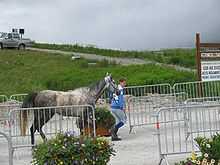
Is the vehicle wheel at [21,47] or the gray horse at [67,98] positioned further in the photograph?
the vehicle wheel at [21,47]

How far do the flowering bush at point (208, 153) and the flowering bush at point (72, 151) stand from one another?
50.7 inches

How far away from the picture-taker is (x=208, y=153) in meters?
8.34

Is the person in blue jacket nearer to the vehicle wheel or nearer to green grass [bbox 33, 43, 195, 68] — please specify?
green grass [bbox 33, 43, 195, 68]

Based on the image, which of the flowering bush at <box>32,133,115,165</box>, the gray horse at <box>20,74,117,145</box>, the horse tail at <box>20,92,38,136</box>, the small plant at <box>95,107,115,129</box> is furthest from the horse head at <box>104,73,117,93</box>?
the flowering bush at <box>32,133,115,165</box>

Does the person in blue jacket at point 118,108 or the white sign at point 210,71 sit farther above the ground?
the white sign at point 210,71

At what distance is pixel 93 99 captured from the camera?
1476cm

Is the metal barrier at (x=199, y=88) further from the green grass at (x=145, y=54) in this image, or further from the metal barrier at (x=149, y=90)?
the green grass at (x=145, y=54)

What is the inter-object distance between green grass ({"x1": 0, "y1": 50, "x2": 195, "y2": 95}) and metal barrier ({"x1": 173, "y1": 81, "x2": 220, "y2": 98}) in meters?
4.38

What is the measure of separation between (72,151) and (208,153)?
206cm

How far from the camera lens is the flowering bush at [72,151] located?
8.25m

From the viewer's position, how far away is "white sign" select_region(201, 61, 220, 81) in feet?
74.0

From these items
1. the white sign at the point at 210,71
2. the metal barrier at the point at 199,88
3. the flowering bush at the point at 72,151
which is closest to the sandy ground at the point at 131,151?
the flowering bush at the point at 72,151

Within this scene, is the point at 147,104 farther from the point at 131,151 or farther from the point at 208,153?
the point at 208,153

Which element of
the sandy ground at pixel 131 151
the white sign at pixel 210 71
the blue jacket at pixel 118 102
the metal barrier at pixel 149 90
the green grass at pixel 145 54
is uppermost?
the green grass at pixel 145 54
